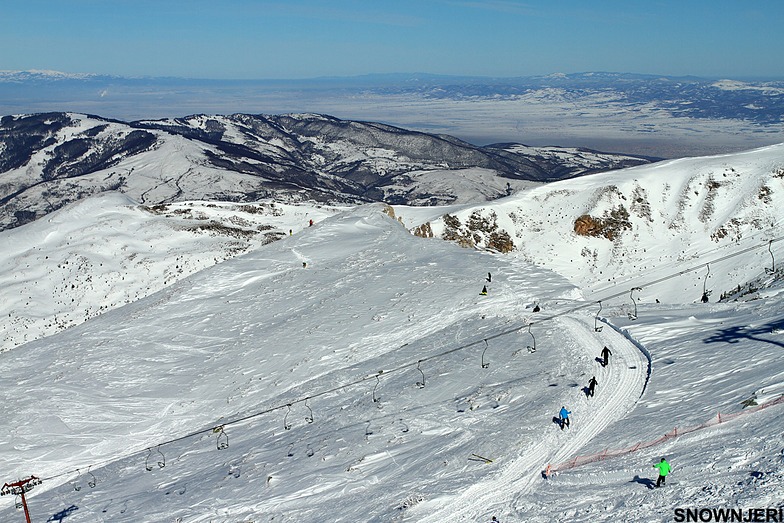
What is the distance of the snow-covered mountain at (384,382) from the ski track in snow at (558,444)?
0.27 feet

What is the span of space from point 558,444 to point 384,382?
9812 mm

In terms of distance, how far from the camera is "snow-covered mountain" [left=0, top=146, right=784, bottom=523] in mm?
16719

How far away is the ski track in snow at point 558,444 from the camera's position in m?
16.0

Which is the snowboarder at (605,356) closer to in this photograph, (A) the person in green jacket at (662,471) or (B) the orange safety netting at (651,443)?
(B) the orange safety netting at (651,443)

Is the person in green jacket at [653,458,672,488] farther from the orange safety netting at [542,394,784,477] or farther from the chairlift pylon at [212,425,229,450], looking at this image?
the chairlift pylon at [212,425,229,450]

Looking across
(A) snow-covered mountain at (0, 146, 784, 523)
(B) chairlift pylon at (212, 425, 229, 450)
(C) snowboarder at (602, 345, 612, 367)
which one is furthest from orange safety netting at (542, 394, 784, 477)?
(B) chairlift pylon at (212, 425, 229, 450)

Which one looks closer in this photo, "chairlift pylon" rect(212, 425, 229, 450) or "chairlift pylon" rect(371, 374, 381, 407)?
"chairlift pylon" rect(212, 425, 229, 450)

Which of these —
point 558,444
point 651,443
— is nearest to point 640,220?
point 558,444

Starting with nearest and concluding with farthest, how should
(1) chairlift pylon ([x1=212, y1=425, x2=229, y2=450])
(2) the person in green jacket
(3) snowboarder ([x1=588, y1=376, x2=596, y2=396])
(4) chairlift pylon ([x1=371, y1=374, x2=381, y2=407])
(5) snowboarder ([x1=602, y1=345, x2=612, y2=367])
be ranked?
(2) the person in green jacket
(3) snowboarder ([x1=588, y1=376, x2=596, y2=396])
(1) chairlift pylon ([x1=212, y1=425, x2=229, y2=450])
(5) snowboarder ([x1=602, y1=345, x2=612, y2=367])
(4) chairlift pylon ([x1=371, y1=374, x2=381, y2=407])

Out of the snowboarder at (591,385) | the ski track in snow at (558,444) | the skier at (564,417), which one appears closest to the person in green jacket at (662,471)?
the ski track in snow at (558,444)

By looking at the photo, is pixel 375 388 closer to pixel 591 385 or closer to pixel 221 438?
pixel 221 438

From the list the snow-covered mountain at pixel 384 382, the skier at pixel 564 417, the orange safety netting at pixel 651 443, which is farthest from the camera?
the skier at pixel 564 417

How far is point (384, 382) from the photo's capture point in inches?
1062

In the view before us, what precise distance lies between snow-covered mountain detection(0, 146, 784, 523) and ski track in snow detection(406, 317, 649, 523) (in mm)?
84
